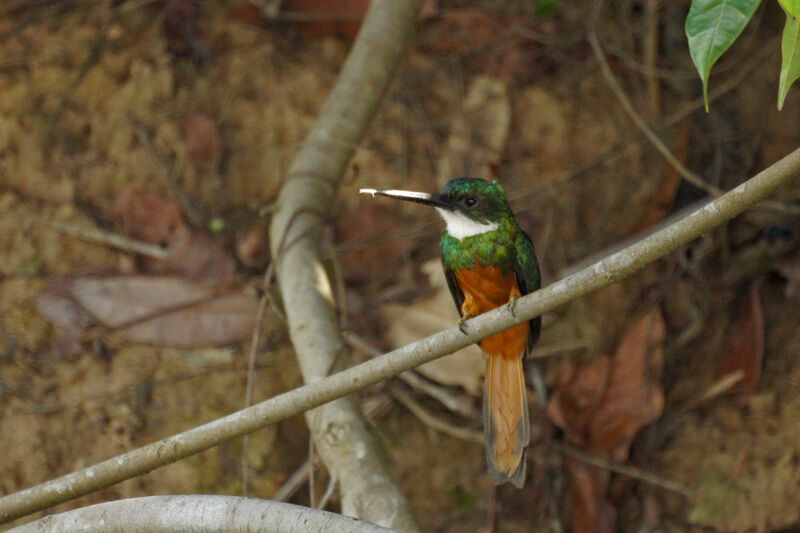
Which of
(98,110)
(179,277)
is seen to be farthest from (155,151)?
(179,277)

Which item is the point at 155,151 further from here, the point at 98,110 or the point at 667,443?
the point at 667,443

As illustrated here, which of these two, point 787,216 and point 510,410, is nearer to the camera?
point 510,410

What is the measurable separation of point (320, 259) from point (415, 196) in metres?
0.68

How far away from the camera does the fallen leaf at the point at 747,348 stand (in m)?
2.99

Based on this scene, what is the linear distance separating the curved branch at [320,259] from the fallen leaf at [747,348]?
157 centimetres

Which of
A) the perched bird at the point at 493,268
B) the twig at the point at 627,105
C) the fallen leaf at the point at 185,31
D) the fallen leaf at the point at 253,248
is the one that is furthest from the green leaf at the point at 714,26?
the fallen leaf at the point at 185,31

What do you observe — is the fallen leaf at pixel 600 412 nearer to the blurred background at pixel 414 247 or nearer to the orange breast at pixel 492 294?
the blurred background at pixel 414 247

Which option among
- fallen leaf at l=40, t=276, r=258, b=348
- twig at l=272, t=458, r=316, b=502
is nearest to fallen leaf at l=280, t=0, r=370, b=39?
fallen leaf at l=40, t=276, r=258, b=348

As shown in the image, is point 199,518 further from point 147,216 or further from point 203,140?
point 203,140

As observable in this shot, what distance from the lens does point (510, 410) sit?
7.47 ft

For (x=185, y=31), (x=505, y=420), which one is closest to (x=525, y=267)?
(x=505, y=420)

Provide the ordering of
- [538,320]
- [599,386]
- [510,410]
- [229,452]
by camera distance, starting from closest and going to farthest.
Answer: [510,410] < [538,320] < [229,452] < [599,386]

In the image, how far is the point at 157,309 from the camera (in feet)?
9.05

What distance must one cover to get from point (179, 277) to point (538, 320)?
122 centimetres
